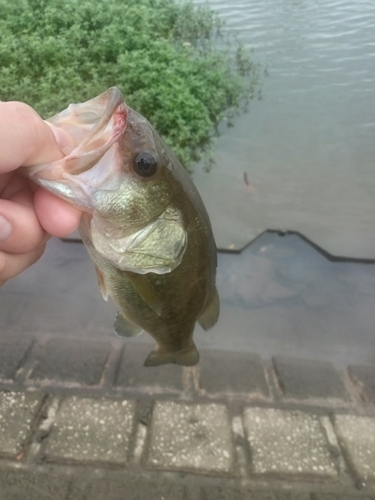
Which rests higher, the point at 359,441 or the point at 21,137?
the point at 21,137

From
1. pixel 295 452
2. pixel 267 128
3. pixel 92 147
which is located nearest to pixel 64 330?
pixel 295 452

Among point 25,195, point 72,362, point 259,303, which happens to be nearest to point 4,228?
point 25,195

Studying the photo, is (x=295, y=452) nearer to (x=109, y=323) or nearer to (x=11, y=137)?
(x=109, y=323)

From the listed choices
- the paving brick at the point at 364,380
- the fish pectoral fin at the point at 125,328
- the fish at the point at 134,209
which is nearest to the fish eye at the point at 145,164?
the fish at the point at 134,209

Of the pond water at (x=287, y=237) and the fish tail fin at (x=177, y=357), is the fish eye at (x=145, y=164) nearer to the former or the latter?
the fish tail fin at (x=177, y=357)

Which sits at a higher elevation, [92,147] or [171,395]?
[92,147]

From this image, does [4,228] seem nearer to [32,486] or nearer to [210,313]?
[210,313]

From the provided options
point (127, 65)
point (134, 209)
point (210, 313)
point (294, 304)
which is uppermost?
point (134, 209)
